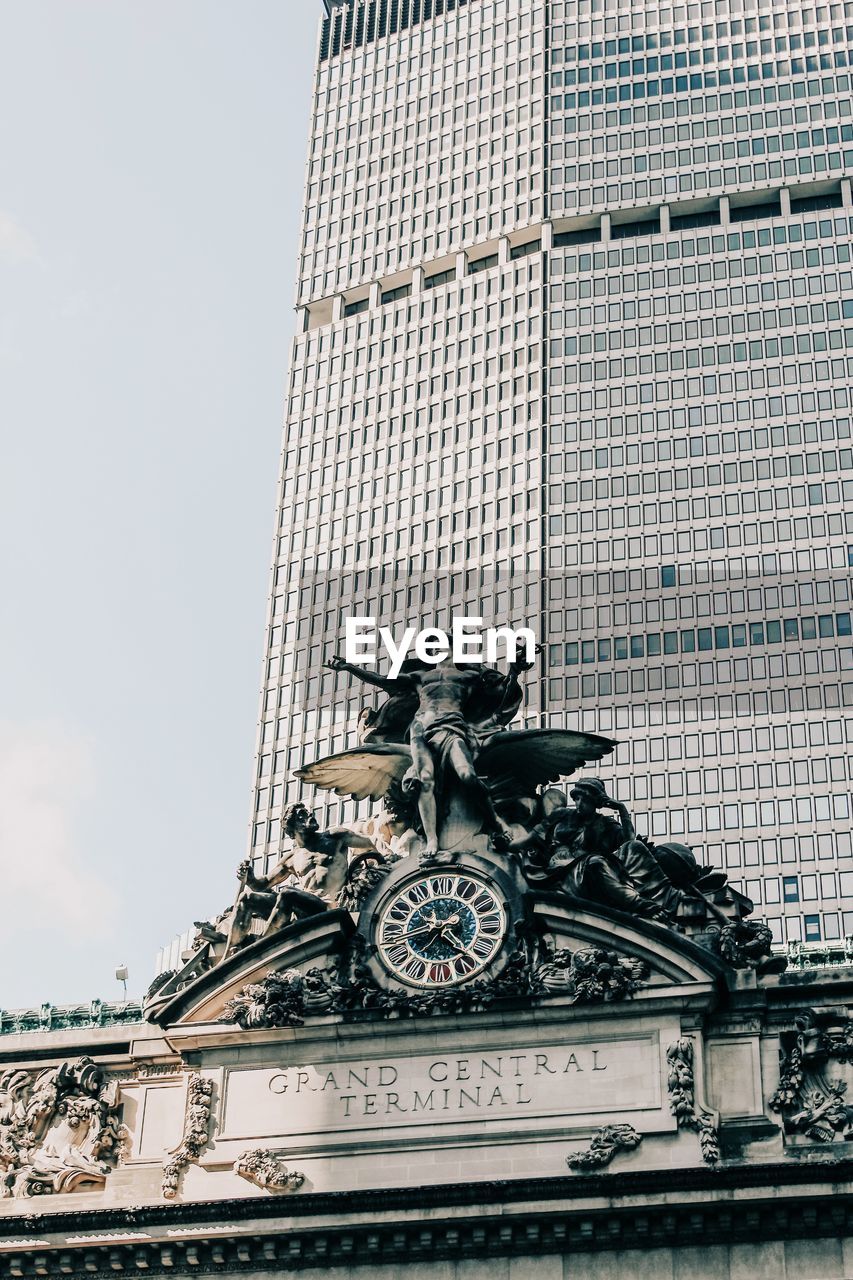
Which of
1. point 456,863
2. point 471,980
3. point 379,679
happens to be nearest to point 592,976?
point 471,980

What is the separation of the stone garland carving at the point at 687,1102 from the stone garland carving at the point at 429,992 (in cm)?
159

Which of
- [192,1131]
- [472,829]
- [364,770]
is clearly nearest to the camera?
[192,1131]

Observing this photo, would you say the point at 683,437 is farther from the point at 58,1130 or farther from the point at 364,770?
the point at 58,1130

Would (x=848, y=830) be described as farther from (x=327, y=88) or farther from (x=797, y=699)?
(x=327, y=88)

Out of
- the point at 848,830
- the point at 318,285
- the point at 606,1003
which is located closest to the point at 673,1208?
the point at 606,1003

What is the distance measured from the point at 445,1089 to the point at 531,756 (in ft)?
25.8

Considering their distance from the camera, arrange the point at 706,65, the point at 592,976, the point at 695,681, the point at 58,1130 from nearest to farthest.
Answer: the point at 592,976 → the point at 58,1130 → the point at 695,681 → the point at 706,65

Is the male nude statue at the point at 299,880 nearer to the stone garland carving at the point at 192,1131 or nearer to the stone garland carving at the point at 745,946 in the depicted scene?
the stone garland carving at the point at 192,1131

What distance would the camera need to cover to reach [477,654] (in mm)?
119812

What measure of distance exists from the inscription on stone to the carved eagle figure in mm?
6585

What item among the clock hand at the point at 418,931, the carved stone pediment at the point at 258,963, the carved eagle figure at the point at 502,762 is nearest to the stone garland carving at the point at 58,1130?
the carved stone pediment at the point at 258,963

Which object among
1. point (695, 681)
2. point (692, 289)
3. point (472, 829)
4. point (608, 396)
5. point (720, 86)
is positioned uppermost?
point (720, 86)

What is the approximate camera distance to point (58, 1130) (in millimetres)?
51438

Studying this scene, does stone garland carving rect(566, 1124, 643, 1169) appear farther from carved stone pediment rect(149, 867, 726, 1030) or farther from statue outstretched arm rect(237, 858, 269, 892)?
statue outstretched arm rect(237, 858, 269, 892)
